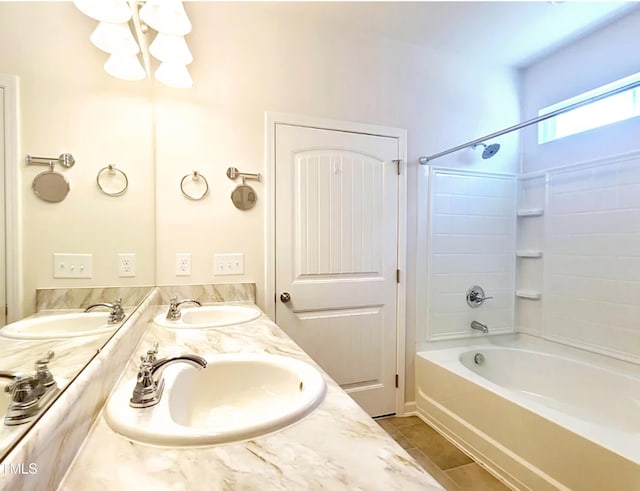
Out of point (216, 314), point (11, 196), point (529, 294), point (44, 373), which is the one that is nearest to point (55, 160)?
point (11, 196)

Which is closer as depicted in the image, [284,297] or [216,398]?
[216,398]

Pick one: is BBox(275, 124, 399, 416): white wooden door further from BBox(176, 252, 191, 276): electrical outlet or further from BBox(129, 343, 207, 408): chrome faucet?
BBox(129, 343, 207, 408): chrome faucet

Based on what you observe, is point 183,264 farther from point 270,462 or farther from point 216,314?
point 270,462

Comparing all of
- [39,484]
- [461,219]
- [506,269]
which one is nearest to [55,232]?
[39,484]

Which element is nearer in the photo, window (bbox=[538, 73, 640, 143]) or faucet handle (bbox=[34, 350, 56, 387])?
faucet handle (bbox=[34, 350, 56, 387])

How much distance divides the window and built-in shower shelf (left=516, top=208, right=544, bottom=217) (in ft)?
1.71

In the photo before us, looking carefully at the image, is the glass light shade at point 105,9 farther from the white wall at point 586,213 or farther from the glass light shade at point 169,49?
the white wall at point 586,213

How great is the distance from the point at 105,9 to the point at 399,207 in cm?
178

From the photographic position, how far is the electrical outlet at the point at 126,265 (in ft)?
3.66

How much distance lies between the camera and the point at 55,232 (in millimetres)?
741

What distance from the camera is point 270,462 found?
20.1 inches

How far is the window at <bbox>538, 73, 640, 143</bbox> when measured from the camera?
198 centimetres

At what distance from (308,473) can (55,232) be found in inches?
29.5

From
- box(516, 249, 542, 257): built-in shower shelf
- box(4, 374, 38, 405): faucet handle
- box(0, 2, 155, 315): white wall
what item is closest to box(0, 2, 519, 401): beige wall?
box(0, 2, 155, 315): white wall
